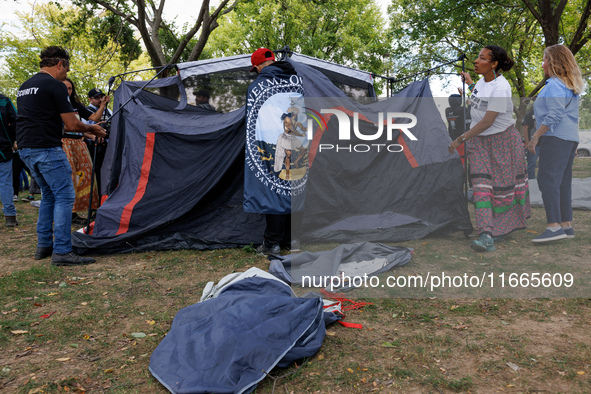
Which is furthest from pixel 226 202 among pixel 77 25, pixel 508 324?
pixel 77 25

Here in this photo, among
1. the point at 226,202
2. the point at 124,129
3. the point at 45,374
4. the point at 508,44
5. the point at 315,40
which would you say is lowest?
the point at 45,374

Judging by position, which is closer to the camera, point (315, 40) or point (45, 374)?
point (45, 374)

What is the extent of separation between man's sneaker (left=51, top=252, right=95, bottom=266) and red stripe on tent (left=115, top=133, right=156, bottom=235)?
1.66 ft

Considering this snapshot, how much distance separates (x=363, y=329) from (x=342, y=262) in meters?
1.20

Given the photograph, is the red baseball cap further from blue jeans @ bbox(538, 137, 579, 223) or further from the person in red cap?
blue jeans @ bbox(538, 137, 579, 223)

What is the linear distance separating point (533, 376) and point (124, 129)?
472 cm

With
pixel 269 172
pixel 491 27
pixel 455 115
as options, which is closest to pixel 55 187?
pixel 269 172

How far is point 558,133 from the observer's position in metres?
4.18

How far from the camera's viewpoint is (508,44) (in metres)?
13.1

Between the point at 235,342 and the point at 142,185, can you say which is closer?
the point at 235,342

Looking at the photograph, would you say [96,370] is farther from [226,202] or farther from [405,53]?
[405,53]

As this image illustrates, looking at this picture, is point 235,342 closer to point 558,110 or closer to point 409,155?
point 409,155

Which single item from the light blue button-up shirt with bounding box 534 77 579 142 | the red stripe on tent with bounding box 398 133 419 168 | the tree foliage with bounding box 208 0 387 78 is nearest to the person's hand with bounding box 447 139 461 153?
the red stripe on tent with bounding box 398 133 419 168

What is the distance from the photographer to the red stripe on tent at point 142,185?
4.63 metres
